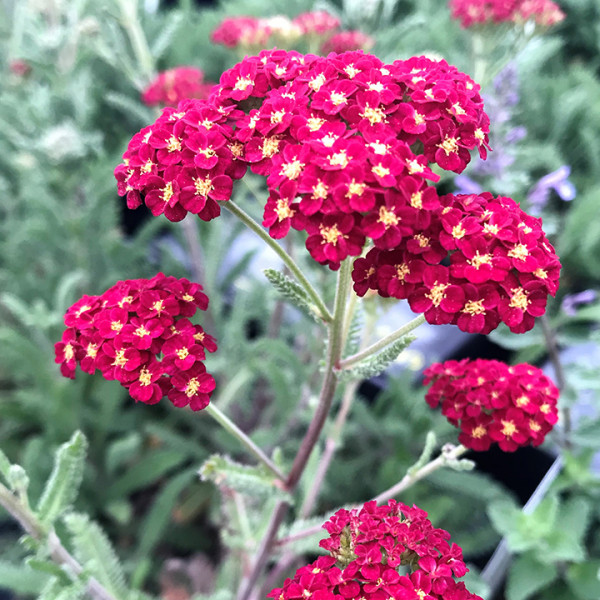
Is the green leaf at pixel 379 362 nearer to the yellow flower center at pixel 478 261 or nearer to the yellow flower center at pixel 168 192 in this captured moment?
the yellow flower center at pixel 478 261

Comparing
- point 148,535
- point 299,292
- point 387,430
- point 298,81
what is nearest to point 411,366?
point 387,430

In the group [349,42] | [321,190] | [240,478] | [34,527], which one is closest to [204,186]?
[321,190]

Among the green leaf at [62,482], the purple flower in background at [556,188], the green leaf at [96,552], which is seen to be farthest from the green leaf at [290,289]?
the purple flower in background at [556,188]

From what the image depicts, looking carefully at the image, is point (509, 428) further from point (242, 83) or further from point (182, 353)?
point (242, 83)

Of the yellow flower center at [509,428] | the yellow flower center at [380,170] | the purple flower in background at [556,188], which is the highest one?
the yellow flower center at [380,170]

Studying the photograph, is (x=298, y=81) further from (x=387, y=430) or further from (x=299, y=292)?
(x=387, y=430)

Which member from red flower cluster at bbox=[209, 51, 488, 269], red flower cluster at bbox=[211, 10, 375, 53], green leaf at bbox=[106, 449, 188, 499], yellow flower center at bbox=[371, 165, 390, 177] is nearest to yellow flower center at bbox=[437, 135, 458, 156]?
red flower cluster at bbox=[209, 51, 488, 269]
